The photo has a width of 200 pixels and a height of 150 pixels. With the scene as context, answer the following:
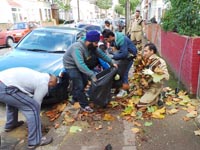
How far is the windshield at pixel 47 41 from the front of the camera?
6.24m

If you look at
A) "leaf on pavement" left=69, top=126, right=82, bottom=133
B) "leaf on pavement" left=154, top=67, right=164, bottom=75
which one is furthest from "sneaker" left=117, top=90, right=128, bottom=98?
"leaf on pavement" left=69, top=126, right=82, bottom=133

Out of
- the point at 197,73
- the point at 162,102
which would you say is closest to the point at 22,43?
the point at 162,102

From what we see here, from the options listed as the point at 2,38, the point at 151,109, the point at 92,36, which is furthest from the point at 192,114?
the point at 2,38

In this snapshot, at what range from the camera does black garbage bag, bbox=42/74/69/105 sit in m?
4.82

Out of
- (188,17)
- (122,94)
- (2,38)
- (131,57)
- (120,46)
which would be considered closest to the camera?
(120,46)

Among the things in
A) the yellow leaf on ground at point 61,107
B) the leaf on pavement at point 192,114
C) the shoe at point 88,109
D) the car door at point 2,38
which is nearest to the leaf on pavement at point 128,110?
the shoe at point 88,109

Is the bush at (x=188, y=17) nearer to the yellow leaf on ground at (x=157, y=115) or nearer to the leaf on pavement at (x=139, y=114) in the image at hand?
the yellow leaf on ground at (x=157, y=115)

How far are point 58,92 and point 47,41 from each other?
2.00 meters

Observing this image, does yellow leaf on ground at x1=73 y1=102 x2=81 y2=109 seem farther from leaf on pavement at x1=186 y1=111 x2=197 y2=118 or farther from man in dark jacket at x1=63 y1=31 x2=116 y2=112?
leaf on pavement at x1=186 y1=111 x2=197 y2=118

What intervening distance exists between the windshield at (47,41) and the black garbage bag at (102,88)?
7.22 feet

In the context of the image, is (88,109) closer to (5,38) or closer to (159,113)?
(159,113)

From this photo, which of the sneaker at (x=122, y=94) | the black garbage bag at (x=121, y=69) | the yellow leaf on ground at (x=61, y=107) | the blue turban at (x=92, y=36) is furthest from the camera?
the sneaker at (x=122, y=94)

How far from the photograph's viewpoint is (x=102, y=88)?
167 inches

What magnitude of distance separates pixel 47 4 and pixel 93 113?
136 ft
